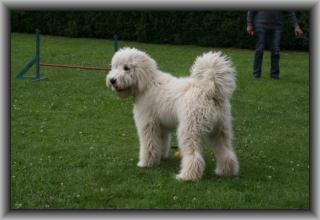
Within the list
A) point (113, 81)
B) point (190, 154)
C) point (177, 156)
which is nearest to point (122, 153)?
point (177, 156)

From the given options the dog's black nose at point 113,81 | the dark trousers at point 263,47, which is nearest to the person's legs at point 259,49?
the dark trousers at point 263,47

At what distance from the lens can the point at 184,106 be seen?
6.87m

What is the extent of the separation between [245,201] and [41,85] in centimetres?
785

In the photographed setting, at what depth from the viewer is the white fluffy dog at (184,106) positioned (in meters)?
6.79

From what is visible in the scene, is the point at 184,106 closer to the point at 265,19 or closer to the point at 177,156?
the point at 177,156

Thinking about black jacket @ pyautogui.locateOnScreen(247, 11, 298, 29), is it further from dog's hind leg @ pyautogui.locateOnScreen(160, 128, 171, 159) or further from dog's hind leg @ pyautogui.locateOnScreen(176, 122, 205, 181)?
dog's hind leg @ pyautogui.locateOnScreen(176, 122, 205, 181)

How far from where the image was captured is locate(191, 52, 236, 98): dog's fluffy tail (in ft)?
22.2

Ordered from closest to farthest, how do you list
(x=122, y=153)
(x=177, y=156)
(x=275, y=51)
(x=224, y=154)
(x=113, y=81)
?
(x=224, y=154) → (x=113, y=81) → (x=177, y=156) → (x=122, y=153) → (x=275, y=51)

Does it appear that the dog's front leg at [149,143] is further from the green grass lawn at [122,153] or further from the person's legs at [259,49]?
the person's legs at [259,49]

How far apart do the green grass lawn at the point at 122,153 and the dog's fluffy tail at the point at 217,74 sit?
1131 mm

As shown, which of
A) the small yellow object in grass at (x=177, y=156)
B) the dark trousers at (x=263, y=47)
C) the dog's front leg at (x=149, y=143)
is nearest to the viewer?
the dog's front leg at (x=149, y=143)

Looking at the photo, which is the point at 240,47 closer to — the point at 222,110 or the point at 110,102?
the point at 110,102

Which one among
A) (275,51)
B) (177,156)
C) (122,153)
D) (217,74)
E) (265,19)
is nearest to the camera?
(217,74)

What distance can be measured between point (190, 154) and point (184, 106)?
59 cm
